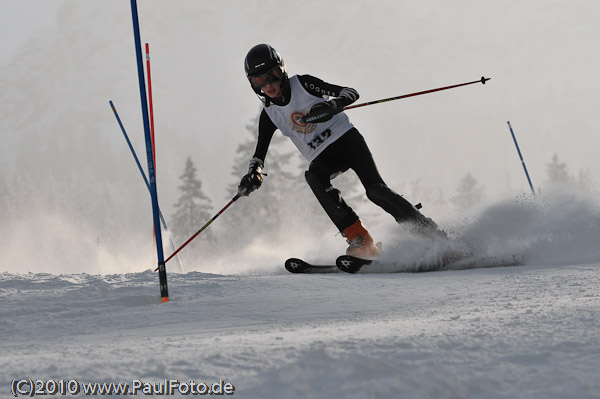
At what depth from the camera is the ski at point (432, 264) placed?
14.9ft

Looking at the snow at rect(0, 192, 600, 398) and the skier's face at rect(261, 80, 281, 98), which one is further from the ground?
the skier's face at rect(261, 80, 281, 98)

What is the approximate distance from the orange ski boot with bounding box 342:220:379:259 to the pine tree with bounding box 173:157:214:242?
21657 mm

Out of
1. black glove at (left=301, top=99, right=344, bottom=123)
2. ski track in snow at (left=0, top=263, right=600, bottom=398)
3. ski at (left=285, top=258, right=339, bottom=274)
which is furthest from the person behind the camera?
ski at (left=285, top=258, right=339, bottom=274)

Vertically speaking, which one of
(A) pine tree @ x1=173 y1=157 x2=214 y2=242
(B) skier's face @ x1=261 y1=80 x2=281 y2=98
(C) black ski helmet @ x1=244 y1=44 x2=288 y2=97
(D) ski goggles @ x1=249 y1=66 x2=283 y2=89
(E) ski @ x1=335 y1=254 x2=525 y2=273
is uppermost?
(A) pine tree @ x1=173 y1=157 x2=214 y2=242

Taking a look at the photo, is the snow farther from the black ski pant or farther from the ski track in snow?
the black ski pant

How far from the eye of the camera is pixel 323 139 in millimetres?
4871

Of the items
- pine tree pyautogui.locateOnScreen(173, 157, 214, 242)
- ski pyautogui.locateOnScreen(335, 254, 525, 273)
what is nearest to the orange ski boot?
ski pyautogui.locateOnScreen(335, 254, 525, 273)

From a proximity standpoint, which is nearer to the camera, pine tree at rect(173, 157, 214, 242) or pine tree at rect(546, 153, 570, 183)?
pine tree at rect(173, 157, 214, 242)

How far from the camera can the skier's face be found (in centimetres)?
468

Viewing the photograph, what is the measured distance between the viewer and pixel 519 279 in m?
3.42

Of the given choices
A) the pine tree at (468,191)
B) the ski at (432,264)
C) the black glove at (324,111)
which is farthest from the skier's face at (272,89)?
the pine tree at (468,191)

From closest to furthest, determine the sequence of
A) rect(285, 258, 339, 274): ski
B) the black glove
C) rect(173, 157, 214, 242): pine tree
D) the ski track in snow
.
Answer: the ski track in snow
the black glove
rect(285, 258, 339, 274): ski
rect(173, 157, 214, 242): pine tree

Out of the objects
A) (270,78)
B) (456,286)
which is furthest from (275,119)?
(456,286)

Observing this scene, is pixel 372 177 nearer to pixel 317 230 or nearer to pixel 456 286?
pixel 456 286
